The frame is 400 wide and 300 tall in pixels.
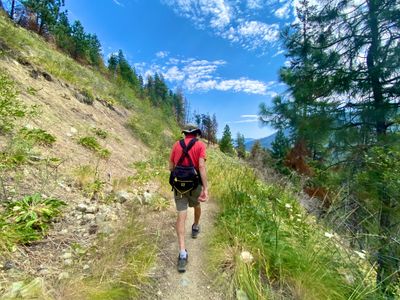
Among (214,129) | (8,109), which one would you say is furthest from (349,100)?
(214,129)

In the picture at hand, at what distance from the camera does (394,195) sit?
14.2 ft

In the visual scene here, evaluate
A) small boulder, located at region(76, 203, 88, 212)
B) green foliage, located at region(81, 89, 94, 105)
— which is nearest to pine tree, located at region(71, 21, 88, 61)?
green foliage, located at region(81, 89, 94, 105)

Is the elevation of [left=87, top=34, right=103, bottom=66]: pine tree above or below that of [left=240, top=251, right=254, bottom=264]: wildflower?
above

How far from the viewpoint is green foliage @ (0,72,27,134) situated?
14.0ft

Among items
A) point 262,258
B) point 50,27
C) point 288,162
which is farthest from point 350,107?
point 50,27

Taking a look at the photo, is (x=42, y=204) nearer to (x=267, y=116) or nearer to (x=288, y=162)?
(x=267, y=116)

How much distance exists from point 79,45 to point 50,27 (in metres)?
4.09

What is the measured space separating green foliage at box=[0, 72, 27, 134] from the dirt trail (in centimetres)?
337

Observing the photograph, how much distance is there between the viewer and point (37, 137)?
4574 millimetres

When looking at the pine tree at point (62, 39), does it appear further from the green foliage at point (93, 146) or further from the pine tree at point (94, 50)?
the green foliage at point (93, 146)

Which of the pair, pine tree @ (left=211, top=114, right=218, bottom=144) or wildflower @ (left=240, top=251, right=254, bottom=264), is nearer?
wildflower @ (left=240, top=251, right=254, bottom=264)

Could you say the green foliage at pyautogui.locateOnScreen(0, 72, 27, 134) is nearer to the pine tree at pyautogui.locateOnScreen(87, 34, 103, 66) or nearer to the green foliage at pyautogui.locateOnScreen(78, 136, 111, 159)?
the green foliage at pyautogui.locateOnScreen(78, 136, 111, 159)

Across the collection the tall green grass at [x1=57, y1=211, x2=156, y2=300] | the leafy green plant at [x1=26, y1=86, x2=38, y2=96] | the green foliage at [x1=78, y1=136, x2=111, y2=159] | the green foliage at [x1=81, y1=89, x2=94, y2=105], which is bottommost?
the tall green grass at [x1=57, y1=211, x2=156, y2=300]

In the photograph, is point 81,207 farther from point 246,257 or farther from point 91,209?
point 246,257
